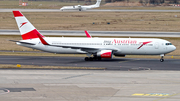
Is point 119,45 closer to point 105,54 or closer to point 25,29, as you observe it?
point 105,54

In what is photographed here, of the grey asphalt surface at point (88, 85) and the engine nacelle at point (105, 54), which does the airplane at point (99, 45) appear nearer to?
the engine nacelle at point (105, 54)

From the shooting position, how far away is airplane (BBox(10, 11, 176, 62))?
47.2 metres

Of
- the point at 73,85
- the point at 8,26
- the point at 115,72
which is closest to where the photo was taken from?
the point at 73,85

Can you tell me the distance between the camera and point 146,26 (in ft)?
317

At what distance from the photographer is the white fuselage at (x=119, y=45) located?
47.4m

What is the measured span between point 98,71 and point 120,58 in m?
15.0

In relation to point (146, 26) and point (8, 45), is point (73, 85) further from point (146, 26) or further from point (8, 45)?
point (146, 26)

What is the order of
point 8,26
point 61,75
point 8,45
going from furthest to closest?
point 8,26 → point 8,45 → point 61,75

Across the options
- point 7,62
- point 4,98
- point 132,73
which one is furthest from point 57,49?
point 4,98

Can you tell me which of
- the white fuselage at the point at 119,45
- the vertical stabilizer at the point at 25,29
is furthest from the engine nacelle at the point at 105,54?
the vertical stabilizer at the point at 25,29

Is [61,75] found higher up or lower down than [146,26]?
higher up

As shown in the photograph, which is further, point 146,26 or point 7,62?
point 146,26

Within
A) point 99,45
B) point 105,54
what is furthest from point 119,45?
point 99,45

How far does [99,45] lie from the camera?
48375mm
